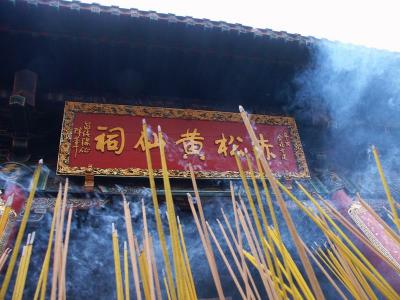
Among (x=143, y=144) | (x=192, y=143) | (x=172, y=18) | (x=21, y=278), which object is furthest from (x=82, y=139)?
(x=21, y=278)

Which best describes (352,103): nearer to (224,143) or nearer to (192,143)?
(224,143)

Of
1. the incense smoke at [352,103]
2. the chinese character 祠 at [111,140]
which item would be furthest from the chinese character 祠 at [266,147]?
the chinese character 祠 at [111,140]

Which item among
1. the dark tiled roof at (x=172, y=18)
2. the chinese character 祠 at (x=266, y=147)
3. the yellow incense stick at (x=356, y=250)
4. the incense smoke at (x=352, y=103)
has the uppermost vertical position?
the dark tiled roof at (x=172, y=18)

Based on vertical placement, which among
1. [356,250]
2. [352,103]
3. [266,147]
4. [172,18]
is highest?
[172,18]

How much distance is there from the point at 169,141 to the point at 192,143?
0.50ft

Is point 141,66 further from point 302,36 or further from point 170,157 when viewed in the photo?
point 302,36

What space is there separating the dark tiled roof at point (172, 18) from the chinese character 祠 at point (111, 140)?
710mm

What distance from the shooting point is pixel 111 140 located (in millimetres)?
2338

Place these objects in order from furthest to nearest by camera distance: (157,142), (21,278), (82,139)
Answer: (157,142)
(82,139)
(21,278)

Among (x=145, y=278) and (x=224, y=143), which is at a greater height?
(x=224, y=143)

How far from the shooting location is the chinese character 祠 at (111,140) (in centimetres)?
230

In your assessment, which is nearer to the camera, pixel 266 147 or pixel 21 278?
pixel 21 278

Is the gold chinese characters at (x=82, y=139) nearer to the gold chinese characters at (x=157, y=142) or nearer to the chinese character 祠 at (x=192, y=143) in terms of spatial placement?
the gold chinese characters at (x=157, y=142)

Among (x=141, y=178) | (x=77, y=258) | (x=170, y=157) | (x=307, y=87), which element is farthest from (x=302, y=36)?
(x=77, y=258)
